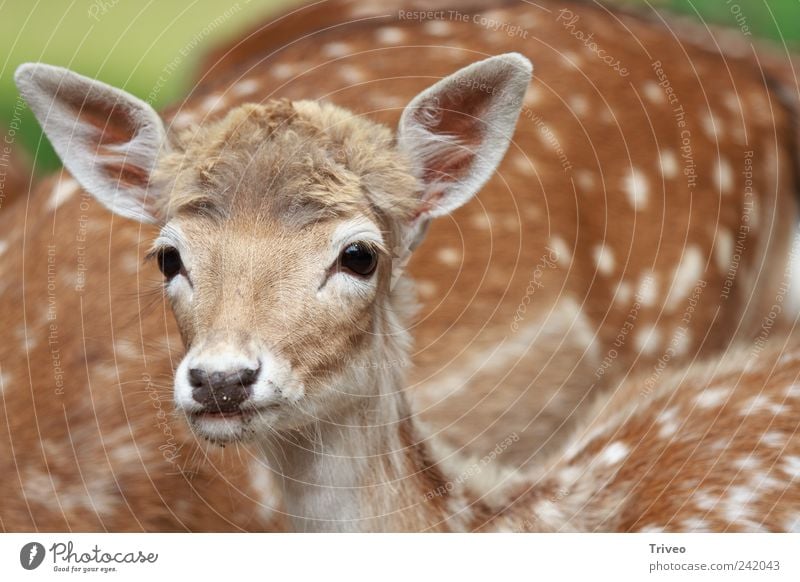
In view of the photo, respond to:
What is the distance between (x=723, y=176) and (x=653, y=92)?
0.27 meters

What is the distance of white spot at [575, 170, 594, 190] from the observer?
2699 millimetres

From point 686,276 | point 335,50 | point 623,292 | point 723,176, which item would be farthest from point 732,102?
point 335,50

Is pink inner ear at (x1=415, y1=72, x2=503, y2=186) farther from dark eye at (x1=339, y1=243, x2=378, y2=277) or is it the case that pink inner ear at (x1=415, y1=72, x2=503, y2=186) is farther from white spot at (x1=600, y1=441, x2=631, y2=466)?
white spot at (x1=600, y1=441, x2=631, y2=466)

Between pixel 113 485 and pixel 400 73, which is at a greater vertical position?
pixel 400 73

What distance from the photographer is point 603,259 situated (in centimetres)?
273

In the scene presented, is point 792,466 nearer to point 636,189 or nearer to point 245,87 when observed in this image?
point 636,189

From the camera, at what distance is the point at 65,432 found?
2.29m

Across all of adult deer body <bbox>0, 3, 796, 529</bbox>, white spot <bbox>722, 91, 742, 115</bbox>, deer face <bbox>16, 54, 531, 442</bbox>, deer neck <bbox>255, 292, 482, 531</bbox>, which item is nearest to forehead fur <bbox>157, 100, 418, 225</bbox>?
deer face <bbox>16, 54, 531, 442</bbox>

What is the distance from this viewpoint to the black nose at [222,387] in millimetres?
1597

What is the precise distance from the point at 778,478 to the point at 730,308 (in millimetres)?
889

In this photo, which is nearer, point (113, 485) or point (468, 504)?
point (468, 504)

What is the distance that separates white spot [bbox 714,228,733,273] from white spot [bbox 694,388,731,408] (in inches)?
25.4
